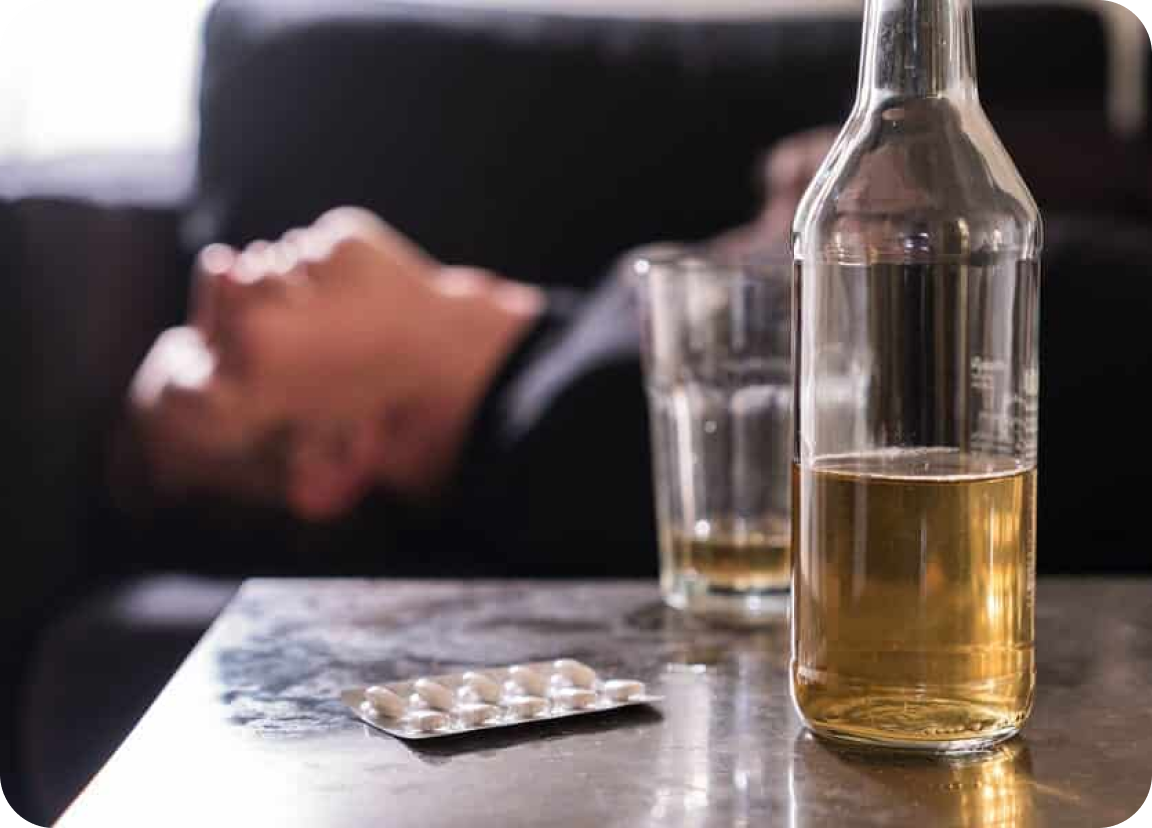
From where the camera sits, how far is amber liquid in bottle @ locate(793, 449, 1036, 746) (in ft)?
2.09

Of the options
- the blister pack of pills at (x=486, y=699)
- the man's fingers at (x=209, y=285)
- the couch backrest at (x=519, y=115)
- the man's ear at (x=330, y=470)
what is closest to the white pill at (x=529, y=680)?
the blister pack of pills at (x=486, y=699)

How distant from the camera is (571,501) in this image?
59.1 inches

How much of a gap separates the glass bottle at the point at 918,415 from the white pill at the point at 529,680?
0.11m

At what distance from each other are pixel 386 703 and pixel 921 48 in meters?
0.33

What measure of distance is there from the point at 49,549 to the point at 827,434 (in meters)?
1.17

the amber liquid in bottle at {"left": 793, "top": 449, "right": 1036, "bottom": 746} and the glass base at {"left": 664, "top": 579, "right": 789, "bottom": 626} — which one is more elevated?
the amber liquid in bottle at {"left": 793, "top": 449, "right": 1036, "bottom": 746}

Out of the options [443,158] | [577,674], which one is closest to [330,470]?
[443,158]

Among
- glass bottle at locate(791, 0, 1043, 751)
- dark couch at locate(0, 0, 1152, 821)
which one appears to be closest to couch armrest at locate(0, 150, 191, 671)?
dark couch at locate(0, 0, 1152, 821)

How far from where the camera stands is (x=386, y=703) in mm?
675

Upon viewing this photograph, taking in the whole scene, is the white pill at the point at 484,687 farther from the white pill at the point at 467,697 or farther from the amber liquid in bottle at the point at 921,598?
the amber liquid in bottle at the point at 921,598

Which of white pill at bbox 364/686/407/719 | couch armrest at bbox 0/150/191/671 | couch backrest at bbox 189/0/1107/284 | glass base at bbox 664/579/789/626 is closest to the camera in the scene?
white pill at bbox 364/686/407/719

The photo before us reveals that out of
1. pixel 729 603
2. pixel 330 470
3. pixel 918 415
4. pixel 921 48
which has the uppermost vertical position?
pixel 921 48

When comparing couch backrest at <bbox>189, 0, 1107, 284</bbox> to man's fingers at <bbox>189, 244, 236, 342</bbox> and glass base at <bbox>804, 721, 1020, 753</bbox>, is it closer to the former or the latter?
man's fingers at <bbox>189, 244, 236, 342</bbox>

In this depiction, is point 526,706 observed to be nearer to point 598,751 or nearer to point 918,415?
point 598,751
